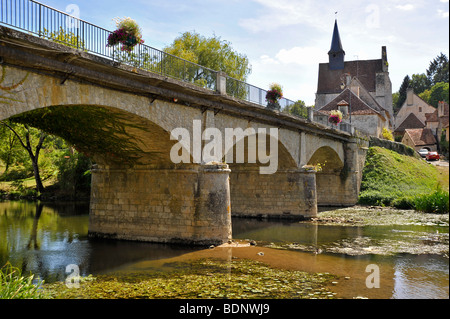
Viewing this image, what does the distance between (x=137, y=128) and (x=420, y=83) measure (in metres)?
86.9

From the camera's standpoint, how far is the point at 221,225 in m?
15.2

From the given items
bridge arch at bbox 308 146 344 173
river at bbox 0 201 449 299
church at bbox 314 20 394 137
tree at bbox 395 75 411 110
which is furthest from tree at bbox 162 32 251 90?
tree at bbox 395 75 411 110

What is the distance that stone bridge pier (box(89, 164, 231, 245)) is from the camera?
15078 mm

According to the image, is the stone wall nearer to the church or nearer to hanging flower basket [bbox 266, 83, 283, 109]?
the church

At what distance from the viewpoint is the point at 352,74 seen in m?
60.6

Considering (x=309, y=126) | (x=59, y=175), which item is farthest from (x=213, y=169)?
(x=59, y=175)

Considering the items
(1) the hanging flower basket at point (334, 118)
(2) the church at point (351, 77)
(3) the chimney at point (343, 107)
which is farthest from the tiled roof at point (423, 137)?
(1) the hanging flower basket at point (334, 118)

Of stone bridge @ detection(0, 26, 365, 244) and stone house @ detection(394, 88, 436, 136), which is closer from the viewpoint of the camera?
stone bridge @ detection(0, 26, 365, 244)

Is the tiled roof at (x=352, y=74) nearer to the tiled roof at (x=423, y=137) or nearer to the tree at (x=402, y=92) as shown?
the tiled roof at (x=423, y=137)

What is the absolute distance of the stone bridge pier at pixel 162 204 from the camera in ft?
49.5

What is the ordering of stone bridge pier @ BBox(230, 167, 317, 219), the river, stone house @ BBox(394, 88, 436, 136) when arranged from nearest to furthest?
the river < stone bridge pier @ BBox(230, 167, 317, 219) < stone house @ BBox(394, 88, 436, 136)

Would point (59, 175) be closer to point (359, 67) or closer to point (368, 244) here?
point (368, 244)

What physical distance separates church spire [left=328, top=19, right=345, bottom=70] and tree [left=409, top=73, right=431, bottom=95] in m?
33.7
